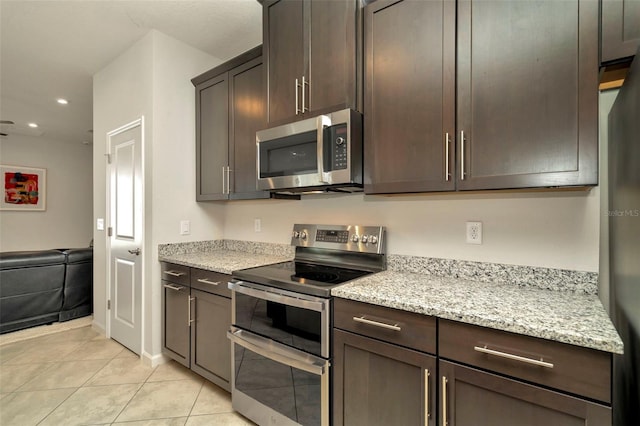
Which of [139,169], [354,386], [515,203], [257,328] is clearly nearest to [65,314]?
[139,169]

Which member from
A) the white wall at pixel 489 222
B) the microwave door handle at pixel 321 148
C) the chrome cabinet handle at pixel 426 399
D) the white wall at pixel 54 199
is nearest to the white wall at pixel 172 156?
the white wall at pixel 489 222

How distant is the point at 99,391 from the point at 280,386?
145 cm

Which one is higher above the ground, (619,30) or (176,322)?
(619,30)

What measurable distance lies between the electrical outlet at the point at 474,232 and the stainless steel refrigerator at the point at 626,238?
1.64ft

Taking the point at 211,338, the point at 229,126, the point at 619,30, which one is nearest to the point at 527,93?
the point at 619,30

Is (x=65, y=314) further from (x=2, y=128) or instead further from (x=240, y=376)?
(x=2, y=128)

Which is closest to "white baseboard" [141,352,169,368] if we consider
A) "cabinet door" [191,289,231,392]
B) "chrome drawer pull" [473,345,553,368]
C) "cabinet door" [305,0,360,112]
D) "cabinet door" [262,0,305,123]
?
"cabinet door" [191,289,231,392]

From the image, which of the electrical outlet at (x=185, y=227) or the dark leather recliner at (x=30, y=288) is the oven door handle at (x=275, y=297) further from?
the dark leather recliner at (x=30, y=288)

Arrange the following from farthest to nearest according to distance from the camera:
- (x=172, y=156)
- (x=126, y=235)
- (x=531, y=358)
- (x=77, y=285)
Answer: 1. (x=77, y=285)
2. (x=126, y=235)
3. (x=172, y=156)
4. (x=531, y=358)

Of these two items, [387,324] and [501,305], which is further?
[387,324]

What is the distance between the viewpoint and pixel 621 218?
112 centimetres

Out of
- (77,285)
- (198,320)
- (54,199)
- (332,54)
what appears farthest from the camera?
(54,199)

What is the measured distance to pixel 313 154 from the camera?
1729mm

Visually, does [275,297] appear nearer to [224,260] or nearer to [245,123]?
[224,260]
